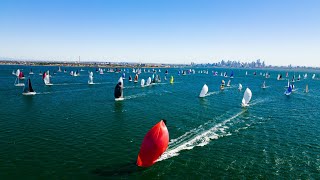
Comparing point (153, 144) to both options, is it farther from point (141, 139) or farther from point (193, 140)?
point (193, 140)

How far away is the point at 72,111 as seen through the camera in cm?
5350

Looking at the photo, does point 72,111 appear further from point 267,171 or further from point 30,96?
point 267,171

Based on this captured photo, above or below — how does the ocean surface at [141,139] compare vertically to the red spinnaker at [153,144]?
below

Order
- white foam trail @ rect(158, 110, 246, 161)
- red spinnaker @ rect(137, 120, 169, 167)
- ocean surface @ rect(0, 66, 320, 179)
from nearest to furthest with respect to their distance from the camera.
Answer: red spinnaker @ rect(137, 120, 169, 167), ocean surface @ rect(0, 66, 320, 179), white foam trail @ rect(158, 110, 246, 161)

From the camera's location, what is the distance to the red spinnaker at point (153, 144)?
27011mm

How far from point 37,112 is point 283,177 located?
145 ft

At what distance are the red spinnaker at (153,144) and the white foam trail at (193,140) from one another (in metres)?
2.85

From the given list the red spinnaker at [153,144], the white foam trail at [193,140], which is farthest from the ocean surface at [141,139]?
the red spinnaker at [153,144]

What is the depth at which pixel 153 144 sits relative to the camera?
2705cm

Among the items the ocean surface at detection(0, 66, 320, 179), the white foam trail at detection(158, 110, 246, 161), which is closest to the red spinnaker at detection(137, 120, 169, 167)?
the ocean surface at detection(0, 66, 320, 179)

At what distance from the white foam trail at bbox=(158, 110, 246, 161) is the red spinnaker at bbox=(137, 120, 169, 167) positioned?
2853 millimetres

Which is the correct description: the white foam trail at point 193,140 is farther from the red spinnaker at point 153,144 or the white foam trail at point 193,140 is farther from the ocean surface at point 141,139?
the red spinnaker at point 153,144

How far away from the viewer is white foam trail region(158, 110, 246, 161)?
107ft

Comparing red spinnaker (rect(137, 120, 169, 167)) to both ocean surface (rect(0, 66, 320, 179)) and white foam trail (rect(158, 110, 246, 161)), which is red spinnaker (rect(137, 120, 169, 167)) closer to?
ocean surface (rect(0, 66, 320, 179))
